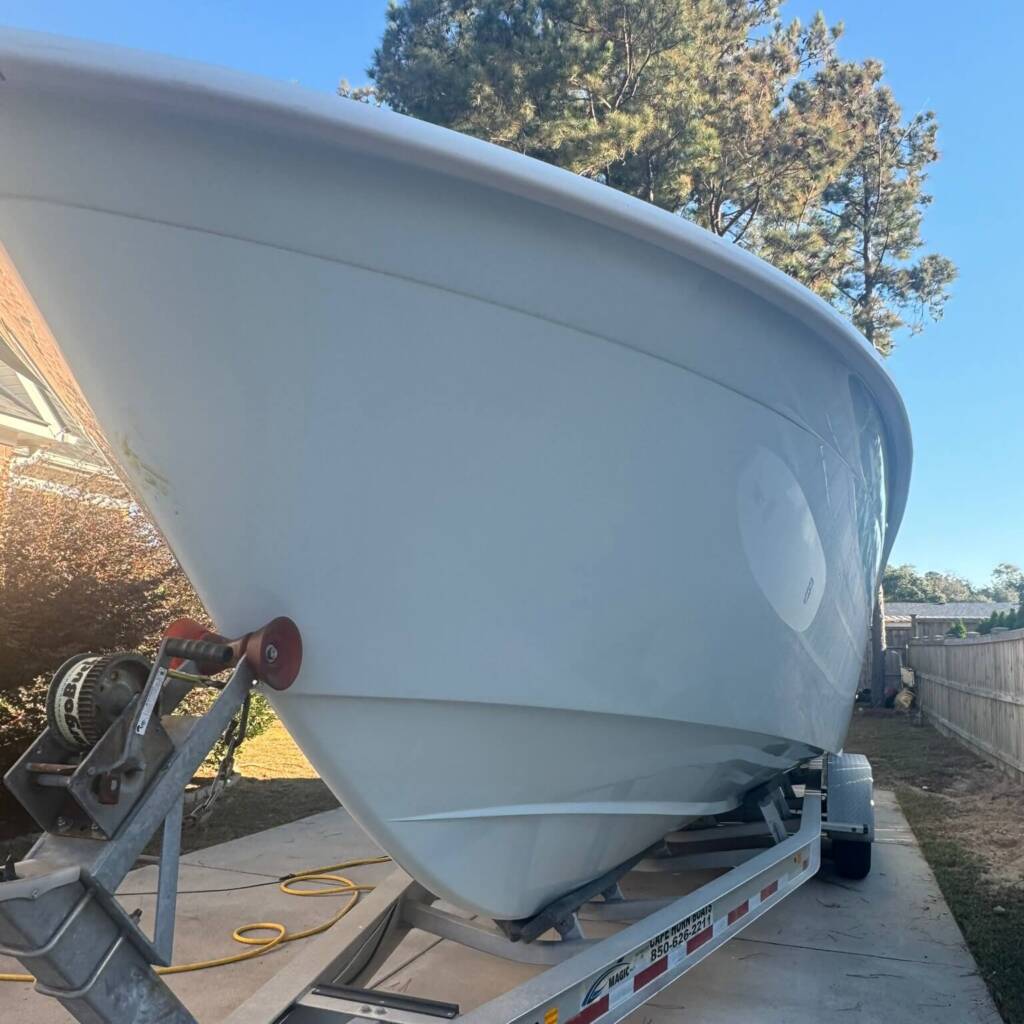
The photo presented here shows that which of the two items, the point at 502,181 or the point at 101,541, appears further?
the point at 101,541

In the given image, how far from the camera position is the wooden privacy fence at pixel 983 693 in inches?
279

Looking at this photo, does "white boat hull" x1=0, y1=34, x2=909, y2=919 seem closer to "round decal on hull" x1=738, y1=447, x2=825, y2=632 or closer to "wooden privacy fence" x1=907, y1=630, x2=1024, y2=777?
"round decal on hull" x1=738, y1=447, x2=825, y2=632

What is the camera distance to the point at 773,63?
43.6 ft

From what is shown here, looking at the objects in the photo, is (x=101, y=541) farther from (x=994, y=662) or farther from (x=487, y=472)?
(x=994, y=662)

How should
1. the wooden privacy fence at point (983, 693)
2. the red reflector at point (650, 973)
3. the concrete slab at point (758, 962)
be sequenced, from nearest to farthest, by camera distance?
the red reflector at point (650, 973) → the concrete slab at point (758, 962) → the wooden privacy fence at point (983, 693)

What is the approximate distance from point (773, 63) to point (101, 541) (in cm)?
1191

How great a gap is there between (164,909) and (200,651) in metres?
0.49

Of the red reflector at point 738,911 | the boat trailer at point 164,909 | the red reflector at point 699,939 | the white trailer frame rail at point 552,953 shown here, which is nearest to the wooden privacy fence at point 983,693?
the white trailer frame rail at point 552,953

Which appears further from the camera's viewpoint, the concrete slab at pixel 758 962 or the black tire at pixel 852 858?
the black tire at pixel 852 858

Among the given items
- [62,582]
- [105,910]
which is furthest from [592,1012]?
[62,582]

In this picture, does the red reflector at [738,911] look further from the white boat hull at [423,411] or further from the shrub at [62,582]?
the shrub at [62,582]

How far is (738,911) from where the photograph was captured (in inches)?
117

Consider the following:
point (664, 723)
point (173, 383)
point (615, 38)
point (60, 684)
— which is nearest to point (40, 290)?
point (173, 383)

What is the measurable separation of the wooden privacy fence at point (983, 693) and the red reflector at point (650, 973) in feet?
17.7
